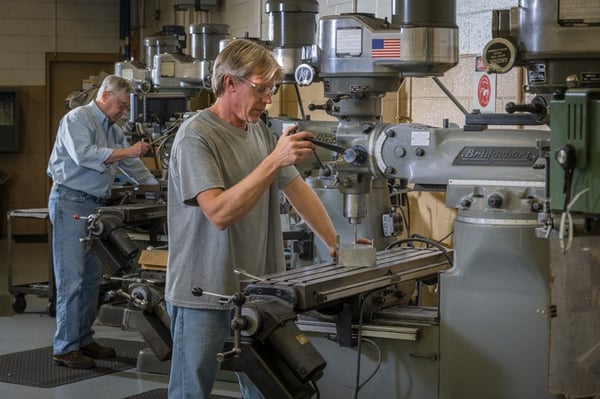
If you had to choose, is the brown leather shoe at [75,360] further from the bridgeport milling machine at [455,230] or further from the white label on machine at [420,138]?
the white label on machine at [420,138]

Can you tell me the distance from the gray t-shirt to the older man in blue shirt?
5.77ft

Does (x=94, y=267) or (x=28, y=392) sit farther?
(x=94, y=267)

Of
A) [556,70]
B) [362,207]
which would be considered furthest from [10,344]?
[556,70]

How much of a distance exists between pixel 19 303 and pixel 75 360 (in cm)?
140

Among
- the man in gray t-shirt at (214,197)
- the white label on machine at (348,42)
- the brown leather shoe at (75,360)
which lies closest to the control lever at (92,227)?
the brown leather shoe at (75,360)

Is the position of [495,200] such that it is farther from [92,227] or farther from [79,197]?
[79,197]

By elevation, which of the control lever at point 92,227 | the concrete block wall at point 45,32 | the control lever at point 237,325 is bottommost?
the control lever at point 237,325

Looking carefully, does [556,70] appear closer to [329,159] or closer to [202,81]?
[329,159]

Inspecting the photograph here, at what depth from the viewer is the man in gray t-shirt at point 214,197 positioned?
2.14 meters

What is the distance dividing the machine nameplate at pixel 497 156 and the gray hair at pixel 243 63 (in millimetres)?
634

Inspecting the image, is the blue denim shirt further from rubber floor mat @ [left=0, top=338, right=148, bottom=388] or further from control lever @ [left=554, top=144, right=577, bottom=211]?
control lever @ [left=554, top=144, right=577, bottom=211]

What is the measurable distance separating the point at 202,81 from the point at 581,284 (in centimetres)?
321

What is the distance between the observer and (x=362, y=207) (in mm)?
2795

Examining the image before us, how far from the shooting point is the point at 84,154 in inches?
155
